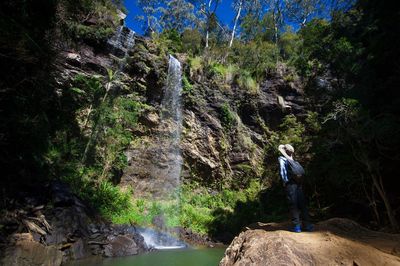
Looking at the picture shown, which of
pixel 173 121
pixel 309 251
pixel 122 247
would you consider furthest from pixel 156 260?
pixel 173 121

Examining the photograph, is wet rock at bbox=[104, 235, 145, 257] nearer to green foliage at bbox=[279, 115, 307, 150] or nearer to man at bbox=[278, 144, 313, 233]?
man at bbox=[278, 144, 313, 233]

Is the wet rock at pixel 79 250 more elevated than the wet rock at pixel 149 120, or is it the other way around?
the wet rock at pixel 149 120

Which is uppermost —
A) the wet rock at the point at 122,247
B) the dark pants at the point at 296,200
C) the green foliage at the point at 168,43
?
the green foliage at the point at 168,43

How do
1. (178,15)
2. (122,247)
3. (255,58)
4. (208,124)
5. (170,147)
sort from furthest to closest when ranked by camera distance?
1. (178,15)
2. (255,58)
3. (208,124)
4. (170,147)
5. (122,247)

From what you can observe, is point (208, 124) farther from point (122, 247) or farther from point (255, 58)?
point (122, 247)

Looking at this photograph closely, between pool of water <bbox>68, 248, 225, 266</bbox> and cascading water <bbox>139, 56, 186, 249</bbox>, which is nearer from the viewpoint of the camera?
pool of water <bbox>68, 248, 225, 266</bbox>

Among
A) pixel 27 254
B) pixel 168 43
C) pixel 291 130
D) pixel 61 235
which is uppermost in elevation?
pixel 168 43

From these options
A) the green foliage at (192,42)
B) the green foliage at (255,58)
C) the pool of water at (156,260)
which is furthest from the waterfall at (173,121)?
the pool of water at (156,260)

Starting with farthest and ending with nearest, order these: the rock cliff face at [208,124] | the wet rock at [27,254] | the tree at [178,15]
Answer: the tree at [178,15], the rock cliff face at [208,124], the wet rock at [27,254]

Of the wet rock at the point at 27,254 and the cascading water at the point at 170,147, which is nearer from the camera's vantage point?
the wet rock at the point at 27,254

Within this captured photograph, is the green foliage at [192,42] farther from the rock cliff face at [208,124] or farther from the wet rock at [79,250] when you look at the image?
the wet rock at [79,250]

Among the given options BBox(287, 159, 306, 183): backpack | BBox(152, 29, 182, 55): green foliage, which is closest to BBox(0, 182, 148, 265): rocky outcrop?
BBox(287, 159, 306, 183): backpack

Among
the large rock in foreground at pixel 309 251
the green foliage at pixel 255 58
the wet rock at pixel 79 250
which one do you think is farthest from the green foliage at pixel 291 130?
the large rock in foreground at pixel 309 251

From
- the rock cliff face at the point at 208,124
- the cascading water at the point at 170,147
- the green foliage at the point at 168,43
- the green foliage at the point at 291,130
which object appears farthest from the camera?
the green foliage at the point at 168,43
